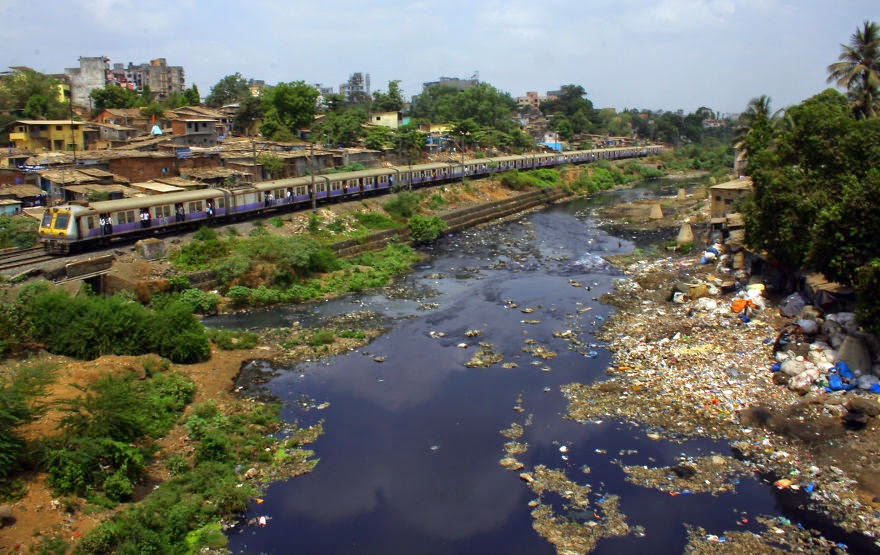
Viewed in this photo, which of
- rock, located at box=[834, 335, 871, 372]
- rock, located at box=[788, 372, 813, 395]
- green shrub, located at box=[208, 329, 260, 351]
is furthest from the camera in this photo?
green shrub, located at box=[208, 329, 260, 351]

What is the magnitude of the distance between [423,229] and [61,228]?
1801cm

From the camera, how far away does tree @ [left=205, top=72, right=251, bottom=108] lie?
7638 centimetres

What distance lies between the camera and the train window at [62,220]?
24.3m

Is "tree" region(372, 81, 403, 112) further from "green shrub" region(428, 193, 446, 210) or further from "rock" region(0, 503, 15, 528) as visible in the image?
"rock" region(0, 503, 15, 528)

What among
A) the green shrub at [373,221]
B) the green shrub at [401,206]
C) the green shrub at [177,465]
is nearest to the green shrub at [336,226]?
the green shrub at [373,221]

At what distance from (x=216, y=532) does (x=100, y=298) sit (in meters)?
10.1

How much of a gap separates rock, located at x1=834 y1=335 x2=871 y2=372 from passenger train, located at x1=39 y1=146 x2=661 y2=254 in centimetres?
2458

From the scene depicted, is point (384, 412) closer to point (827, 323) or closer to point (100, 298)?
point (100, 298)

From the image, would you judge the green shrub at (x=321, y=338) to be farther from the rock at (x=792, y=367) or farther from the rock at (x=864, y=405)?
the rock at (x=864, y=405)

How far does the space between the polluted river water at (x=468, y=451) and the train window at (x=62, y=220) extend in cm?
664

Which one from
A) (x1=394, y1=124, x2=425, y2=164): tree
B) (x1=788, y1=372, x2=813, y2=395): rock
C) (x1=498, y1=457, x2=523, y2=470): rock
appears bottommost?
(x1=498, y1=457, x2=523, y2=470): rock

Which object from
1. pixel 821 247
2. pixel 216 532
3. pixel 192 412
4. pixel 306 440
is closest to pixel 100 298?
pixel 192 412

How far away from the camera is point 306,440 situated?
15.5m

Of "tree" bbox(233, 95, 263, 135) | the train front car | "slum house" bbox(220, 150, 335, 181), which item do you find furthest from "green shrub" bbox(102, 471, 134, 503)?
"tree" bbox(233, 95, 263, 135)
